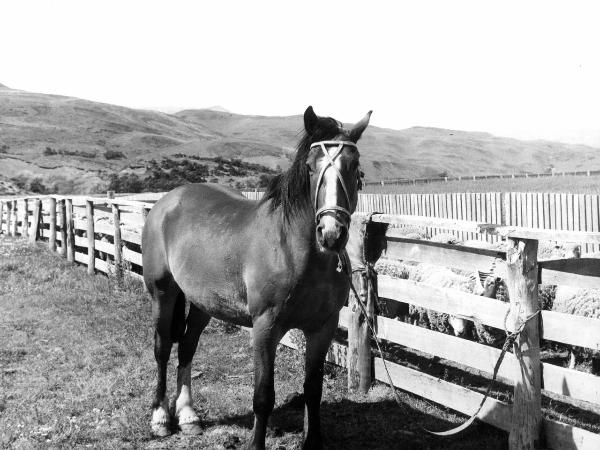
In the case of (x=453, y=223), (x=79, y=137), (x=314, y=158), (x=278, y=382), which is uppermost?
(x=79, y=137)

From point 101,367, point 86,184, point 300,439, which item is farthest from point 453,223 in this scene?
point 86,184

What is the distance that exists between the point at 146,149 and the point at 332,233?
11066 centimetres

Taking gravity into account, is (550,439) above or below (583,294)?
below

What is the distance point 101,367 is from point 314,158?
4.44 m

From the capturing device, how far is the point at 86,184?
2180 inches

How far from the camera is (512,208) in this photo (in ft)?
53.5

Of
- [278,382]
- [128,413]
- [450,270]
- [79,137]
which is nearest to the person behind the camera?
[128,413]

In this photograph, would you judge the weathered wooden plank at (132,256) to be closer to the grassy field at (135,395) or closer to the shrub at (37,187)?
the grassy field at (135,395)

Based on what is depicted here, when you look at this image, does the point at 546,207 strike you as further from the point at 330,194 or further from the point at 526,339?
the point at 330,194

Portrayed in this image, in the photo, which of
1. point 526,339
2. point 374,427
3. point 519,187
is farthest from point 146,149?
point 526,339

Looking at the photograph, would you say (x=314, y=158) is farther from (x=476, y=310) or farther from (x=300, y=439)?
(x=300, y=439)

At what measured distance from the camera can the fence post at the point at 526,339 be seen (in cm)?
428

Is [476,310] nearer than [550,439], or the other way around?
[550,439]

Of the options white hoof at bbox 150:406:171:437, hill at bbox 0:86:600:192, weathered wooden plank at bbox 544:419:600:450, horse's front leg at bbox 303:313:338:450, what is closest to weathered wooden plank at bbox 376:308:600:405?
weathered wooden plank at bbox 544:419:600:450
